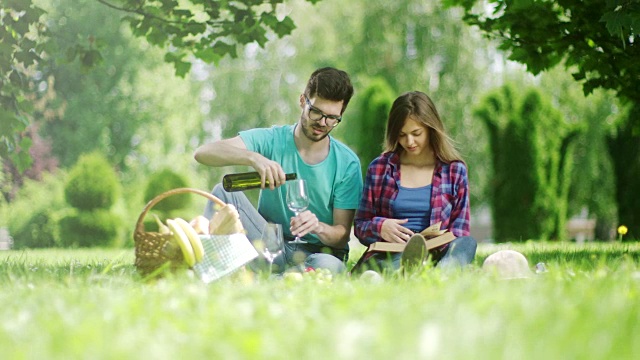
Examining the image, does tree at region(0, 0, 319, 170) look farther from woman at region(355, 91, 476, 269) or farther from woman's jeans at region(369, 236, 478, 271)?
woman's jeans at region(369, 236, 478, 271)

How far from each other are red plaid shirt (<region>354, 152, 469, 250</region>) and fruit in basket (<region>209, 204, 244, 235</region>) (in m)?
0.99

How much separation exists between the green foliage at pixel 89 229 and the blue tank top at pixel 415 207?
9009 millimetres

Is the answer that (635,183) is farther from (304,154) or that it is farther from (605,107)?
(304,154)

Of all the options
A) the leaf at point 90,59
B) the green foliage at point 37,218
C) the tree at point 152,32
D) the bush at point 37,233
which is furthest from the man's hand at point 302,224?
the bush at point 37,233

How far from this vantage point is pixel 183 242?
344 centimetres

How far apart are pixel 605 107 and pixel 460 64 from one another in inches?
136

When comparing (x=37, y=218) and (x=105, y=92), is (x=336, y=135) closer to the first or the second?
(x=37, y=218)

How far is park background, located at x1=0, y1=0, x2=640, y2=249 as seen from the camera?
227 inches

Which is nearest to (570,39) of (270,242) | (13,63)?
(270,242)

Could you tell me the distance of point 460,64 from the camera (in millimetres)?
15344

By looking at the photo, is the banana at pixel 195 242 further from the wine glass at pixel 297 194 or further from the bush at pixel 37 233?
the bush at pixel 37 233

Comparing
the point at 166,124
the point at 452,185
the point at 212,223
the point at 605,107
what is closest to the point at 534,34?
the point at 452,185

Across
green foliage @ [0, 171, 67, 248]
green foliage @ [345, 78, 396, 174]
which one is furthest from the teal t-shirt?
green foliage @ [0, 171, 67, 248]

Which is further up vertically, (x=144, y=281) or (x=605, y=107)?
(x=605, y=107)
